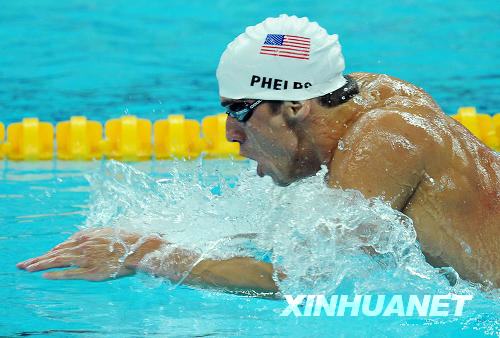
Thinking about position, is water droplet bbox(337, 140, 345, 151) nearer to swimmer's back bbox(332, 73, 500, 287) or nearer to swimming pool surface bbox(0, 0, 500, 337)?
swimmer's back bbox(332, 73, 500, 287)

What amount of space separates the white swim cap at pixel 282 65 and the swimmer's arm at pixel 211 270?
477 millimetres

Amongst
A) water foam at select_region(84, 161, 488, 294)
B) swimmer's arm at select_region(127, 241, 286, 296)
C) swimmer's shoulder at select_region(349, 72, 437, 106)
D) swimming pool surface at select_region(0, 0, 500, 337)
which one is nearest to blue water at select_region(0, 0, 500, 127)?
swimming pool surface at select_region(0, 0, 500, 337)

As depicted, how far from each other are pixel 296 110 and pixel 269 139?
0.11 m

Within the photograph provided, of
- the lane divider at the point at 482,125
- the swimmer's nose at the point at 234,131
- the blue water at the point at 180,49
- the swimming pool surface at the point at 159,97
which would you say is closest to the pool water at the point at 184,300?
the swimming pool surface at the point at 159,97

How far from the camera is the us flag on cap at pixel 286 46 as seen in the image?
2.62m

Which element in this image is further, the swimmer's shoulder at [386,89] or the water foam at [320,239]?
the swimmer's shoulder at [386,89]

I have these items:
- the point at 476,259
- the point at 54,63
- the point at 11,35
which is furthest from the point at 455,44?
the point at 476,259

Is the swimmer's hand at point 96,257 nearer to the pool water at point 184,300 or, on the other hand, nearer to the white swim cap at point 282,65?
the pool water at point 184,300

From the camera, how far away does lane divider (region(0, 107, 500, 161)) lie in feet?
20.0

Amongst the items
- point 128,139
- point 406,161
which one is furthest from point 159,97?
point 406,161

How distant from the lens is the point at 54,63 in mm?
8602

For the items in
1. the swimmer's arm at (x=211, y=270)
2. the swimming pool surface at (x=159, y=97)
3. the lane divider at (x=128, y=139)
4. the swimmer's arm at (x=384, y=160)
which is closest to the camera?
the swimmer's arm at (x=384, y=160)

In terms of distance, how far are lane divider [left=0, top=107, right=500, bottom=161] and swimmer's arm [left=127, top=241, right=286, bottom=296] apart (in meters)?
3.43

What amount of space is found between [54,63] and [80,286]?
5624 millimetres
